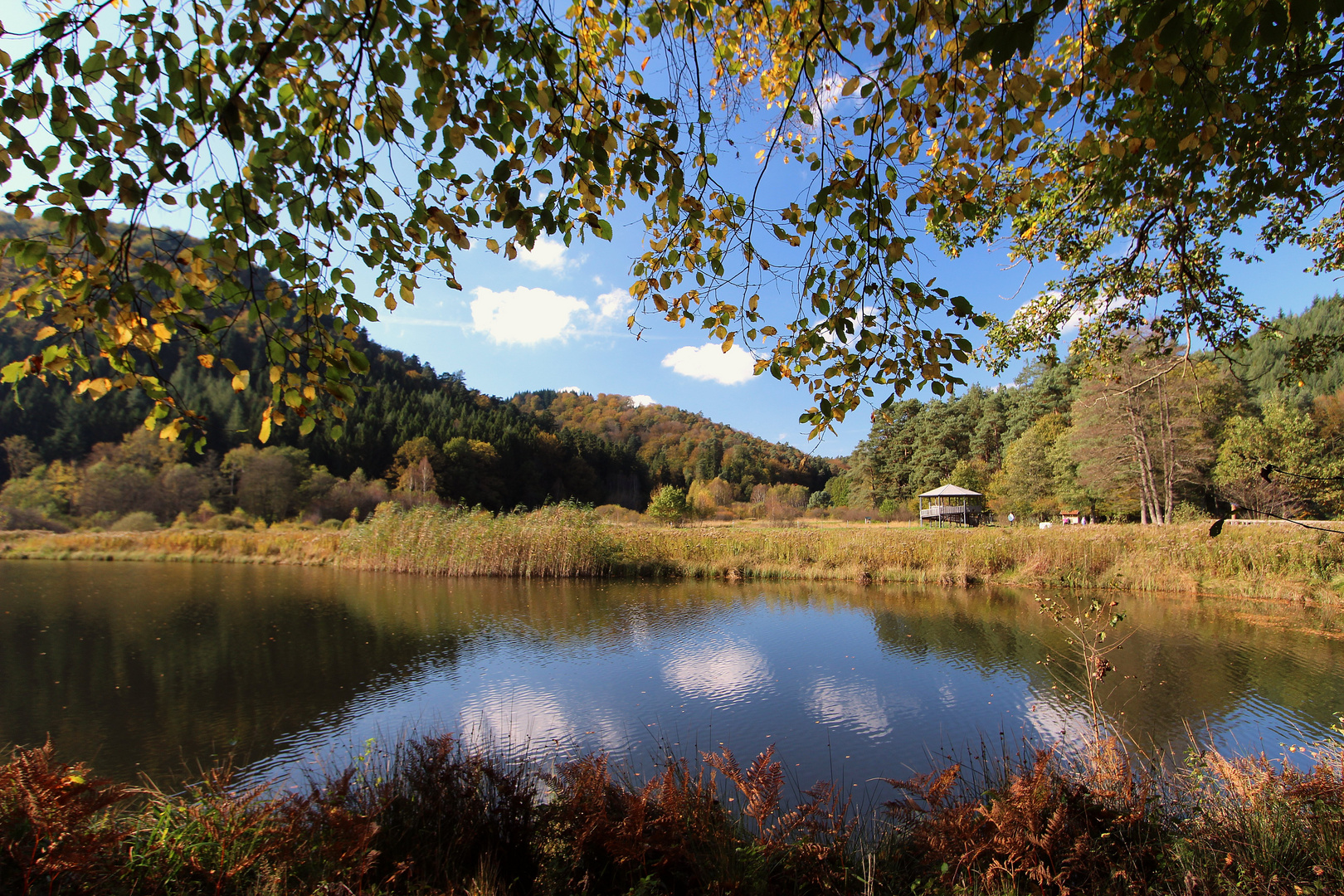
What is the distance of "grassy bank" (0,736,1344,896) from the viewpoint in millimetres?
2479

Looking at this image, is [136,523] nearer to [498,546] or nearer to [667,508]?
[498,546]

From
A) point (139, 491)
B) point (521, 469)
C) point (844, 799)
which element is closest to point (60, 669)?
point (844, 799)

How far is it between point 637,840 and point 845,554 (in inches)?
628

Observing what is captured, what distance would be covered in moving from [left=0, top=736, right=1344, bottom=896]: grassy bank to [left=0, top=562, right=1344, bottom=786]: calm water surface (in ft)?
5.22

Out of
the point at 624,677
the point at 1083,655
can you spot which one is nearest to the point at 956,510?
the point at 624,677

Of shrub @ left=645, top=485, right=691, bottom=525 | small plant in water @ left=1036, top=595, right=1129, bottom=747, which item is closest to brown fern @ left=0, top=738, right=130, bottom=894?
small plant in water @ left=1036, top=595, right=1129, bottom=747

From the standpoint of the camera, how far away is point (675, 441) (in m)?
85.6

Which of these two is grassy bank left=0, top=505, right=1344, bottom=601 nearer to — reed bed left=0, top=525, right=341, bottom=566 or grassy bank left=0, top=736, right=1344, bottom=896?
reed bed left=0, top=525, right=341, bottom=566

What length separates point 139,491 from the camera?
35.3m

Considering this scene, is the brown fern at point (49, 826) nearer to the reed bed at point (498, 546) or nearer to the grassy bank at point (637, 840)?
the grassy bank at point (637, 840)

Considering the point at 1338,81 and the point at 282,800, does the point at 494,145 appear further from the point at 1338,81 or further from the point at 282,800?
the point at 1338,81

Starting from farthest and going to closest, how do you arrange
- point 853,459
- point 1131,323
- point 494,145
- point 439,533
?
point 853,459 → point 439,533 → point 1131,323 → point 494,145

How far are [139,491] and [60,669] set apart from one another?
3569cm

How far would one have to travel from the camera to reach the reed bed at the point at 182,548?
22.0 metres
